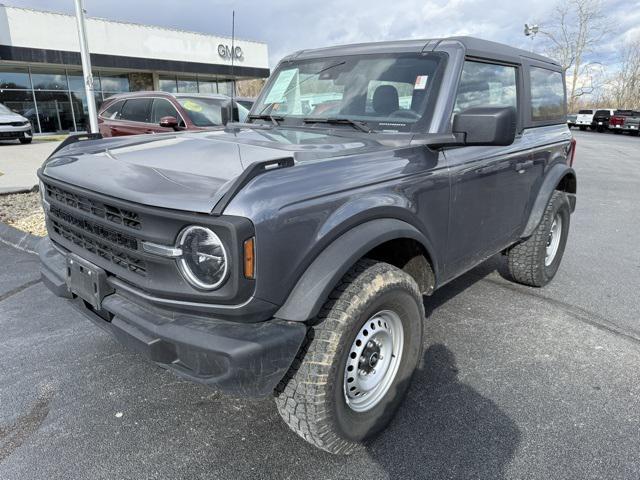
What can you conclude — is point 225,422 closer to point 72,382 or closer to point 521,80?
point 72,382

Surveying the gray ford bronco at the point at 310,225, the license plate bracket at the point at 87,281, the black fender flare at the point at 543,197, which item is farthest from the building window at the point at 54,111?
the black fender flare at the point at 543,197

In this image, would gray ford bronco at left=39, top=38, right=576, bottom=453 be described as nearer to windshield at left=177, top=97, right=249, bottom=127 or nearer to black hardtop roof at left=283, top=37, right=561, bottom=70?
black hardtop roof at left=283, top=37, right=561, bottom=70

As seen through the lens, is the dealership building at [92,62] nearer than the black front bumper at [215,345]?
No

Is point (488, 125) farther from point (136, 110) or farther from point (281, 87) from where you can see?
point (136, 110)

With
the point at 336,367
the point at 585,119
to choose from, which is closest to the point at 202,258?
the point at 336,367

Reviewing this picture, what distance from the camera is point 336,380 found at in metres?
2.10

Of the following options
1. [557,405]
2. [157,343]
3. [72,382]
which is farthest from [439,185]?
[72,382]

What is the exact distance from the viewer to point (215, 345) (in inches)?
71.5

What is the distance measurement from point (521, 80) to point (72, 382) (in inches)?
149

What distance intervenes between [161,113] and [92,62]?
1544cm

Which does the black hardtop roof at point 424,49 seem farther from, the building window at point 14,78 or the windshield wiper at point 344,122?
the building window at point 14,78

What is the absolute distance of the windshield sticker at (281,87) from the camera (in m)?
3.60

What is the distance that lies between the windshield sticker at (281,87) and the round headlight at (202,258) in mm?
1964

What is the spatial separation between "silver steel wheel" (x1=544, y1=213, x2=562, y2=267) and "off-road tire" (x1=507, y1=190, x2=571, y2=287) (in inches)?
4.8
